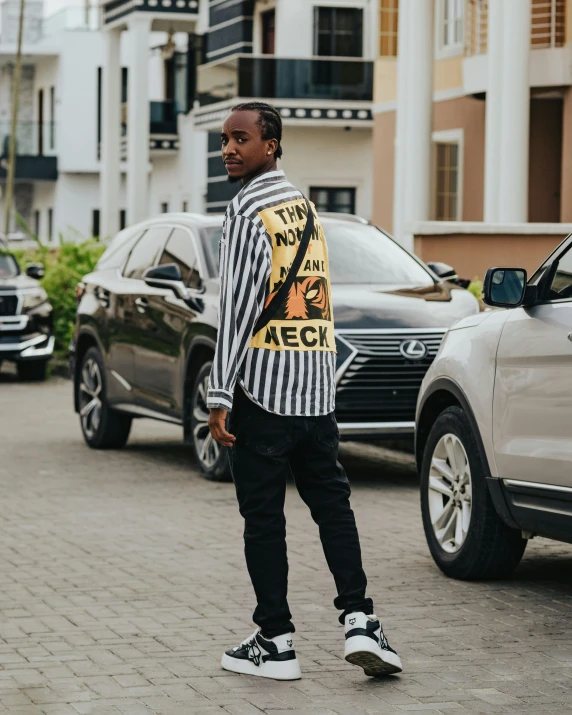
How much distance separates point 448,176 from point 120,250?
1494cm

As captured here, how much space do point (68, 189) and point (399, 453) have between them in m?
44.6

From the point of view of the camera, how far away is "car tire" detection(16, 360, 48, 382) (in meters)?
21.0

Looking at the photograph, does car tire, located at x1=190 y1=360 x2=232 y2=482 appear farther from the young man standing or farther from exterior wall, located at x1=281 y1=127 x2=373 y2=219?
exterior wall, located at x1=281 y1=127 x2=373 y2=219

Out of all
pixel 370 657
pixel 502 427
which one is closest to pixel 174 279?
pixel 502 427

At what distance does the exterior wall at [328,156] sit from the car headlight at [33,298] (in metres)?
15.8

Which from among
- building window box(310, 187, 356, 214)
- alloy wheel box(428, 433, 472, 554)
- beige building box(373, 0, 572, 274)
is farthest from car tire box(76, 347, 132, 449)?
building window box(310, 187, 356, 214)

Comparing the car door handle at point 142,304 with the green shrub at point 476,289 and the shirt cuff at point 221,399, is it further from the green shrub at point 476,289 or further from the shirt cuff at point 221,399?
the shirt cuff at point 221,399

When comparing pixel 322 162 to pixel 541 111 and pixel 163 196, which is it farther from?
pixel 541 111

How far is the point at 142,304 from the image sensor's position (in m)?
12.6

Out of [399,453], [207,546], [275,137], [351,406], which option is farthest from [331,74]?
[275,137]

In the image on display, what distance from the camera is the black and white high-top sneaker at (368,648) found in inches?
226

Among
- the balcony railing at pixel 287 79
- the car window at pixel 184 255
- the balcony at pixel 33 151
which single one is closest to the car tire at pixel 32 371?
the car window at pixel 184 255

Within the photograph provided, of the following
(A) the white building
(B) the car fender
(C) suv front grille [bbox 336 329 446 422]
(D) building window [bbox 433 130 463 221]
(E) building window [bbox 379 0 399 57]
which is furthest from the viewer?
(A) the white building

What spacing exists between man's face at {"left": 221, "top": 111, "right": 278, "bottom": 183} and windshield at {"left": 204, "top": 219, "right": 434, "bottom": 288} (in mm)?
5883
